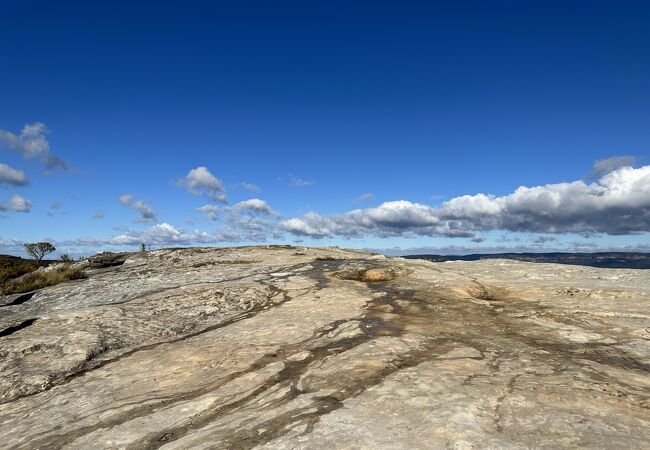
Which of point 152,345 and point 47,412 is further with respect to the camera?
point 152,345

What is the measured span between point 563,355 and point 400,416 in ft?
10.6

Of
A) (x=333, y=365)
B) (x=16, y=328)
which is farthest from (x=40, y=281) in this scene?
(x=333, y=365)

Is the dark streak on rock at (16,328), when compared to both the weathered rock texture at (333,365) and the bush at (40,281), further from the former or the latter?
the bush at (40,281)

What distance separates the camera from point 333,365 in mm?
5984

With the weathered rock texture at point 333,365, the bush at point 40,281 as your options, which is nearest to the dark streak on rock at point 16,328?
the weathered rock texture at point 333,365

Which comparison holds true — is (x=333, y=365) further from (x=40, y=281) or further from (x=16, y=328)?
(x=40, y=281)

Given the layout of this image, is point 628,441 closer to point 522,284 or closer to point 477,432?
point 477,432

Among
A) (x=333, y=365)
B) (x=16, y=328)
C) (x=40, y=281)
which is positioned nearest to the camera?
(x=333, y=365)

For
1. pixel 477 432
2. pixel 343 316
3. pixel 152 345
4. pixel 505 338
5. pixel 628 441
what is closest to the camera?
pixel 628 441

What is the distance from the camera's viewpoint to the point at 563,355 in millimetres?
6086

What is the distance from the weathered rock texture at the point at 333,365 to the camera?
4219mm

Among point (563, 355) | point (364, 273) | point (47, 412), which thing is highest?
point (364, 273)

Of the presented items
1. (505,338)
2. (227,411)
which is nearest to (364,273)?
(505,338)

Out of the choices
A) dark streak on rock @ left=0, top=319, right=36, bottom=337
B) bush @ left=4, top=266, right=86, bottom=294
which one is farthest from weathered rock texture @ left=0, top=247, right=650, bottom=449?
bush @ left=4, top=266, right=86, bottom=294
